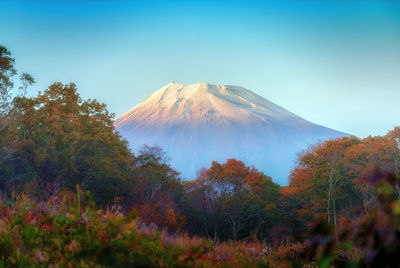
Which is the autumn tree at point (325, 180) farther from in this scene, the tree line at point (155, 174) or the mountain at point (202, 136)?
the mountain at point (202, 136)

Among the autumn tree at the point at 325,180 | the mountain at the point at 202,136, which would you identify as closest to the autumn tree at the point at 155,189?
the autumn tree at the point at 325,180

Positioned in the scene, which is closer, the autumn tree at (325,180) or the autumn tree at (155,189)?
the autumn tree at (155,189)

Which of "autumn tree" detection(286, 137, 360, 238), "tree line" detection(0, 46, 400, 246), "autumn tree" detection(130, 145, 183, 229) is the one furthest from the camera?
"autumn tree" detection(286, 137, 360, 238)

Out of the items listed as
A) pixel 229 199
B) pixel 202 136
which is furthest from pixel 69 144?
pixel 202 136

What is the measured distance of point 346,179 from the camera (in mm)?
28484

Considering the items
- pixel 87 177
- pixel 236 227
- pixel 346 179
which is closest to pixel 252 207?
pixel 236 227

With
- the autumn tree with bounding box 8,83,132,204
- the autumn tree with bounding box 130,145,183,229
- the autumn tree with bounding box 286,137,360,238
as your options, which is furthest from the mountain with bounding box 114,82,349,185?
the autumn tree with bounding box 8,83,132,204

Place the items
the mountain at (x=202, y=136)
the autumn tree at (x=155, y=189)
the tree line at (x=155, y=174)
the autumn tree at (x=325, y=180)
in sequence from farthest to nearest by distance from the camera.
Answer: the mountain at (x=202, y=136), the autumn tree at (x=325, y=180), the autumn tree at (x=155, y=189), the tree line at (x=155, y=174)

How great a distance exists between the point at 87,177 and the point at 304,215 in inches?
842

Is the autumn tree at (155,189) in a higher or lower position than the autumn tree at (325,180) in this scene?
lower

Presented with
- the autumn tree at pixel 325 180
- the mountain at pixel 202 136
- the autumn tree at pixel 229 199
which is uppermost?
the mountain at pixel 202 136

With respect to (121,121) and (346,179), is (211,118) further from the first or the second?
(346,179)

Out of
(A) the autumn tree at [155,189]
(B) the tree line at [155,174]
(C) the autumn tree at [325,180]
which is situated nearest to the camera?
(B) the tree line at [155,174]

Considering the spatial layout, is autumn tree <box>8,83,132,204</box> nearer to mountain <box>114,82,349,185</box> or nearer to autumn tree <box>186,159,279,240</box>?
autumn tree <box>186,159,279,240</box>
